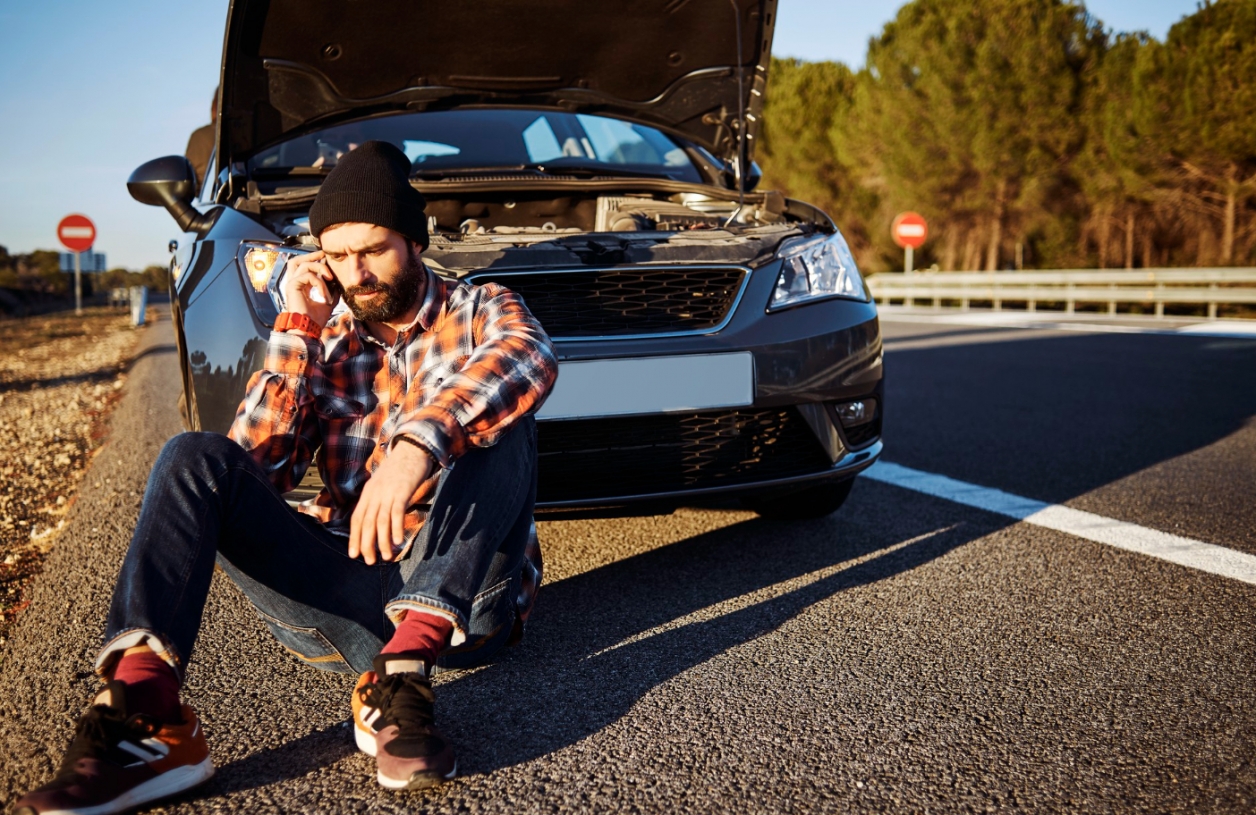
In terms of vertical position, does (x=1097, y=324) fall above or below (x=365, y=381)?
below

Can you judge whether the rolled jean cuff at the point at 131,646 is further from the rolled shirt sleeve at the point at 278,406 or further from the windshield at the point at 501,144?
the windshield at the point at 501,144

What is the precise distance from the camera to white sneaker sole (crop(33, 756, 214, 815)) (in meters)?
1.53

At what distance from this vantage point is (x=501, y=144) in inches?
166

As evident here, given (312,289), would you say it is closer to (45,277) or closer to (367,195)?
(367,195)

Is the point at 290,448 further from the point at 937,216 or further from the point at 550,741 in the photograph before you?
the point at 937,216

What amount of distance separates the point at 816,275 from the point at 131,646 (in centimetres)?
215

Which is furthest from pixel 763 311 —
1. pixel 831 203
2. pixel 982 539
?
pixel 831 203

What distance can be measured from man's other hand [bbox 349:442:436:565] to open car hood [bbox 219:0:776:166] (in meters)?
2.09

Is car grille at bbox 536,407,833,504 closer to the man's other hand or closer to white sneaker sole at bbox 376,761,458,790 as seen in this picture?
the man's other hand

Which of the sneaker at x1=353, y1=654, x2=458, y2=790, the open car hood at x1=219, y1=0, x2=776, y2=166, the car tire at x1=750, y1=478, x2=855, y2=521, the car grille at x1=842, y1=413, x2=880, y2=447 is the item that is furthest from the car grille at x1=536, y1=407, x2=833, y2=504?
the open car hood at x1=219, y1=0, x2=776, y2=166

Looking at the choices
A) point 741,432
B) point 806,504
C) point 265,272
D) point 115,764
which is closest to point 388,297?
point 265,272

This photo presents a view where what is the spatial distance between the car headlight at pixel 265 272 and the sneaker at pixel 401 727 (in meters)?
1.14

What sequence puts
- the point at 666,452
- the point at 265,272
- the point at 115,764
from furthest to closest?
the point at 666,452 → the point at 265,272 → the point at 115,764

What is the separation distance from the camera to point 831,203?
40.9 metres
